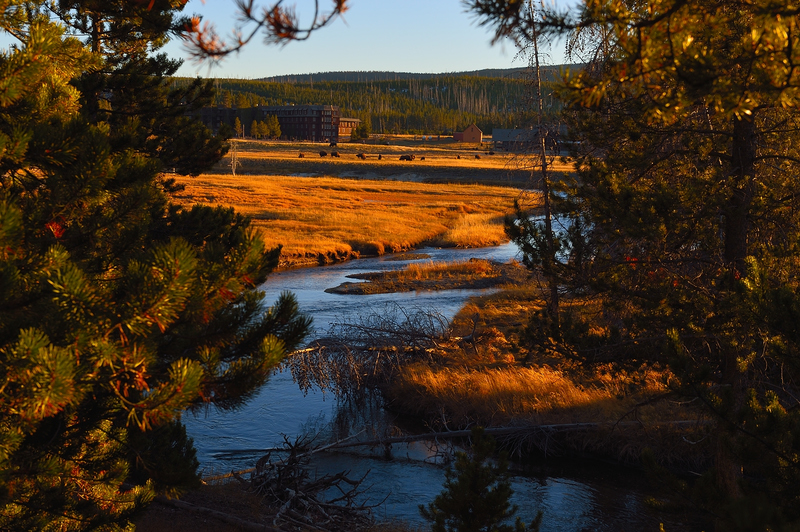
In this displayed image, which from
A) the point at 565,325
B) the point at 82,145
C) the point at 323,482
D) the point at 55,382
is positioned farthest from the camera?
the point at 323,482

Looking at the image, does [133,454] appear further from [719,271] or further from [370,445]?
[370,445]

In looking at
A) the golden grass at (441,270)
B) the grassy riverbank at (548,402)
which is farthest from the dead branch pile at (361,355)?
the golden grass at (441,270)

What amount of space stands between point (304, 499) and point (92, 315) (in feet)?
22.7

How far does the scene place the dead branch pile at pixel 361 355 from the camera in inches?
597

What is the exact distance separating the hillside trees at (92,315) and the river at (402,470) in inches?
204

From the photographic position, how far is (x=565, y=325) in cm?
878

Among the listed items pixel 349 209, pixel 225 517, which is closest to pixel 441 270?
pixel 349 209

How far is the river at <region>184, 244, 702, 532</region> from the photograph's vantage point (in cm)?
1073

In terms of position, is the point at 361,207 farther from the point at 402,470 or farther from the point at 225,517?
the point at 225,517

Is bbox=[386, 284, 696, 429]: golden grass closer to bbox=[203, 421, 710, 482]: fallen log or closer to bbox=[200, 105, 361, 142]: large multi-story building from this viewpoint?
bbox=[203, 421, 710, 482]: fallen log

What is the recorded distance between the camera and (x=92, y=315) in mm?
3760

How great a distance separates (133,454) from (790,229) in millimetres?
7018

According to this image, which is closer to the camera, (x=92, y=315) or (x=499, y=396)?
(x=92, y=315)

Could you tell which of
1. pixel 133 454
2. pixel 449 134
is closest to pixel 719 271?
pixel 133 454
